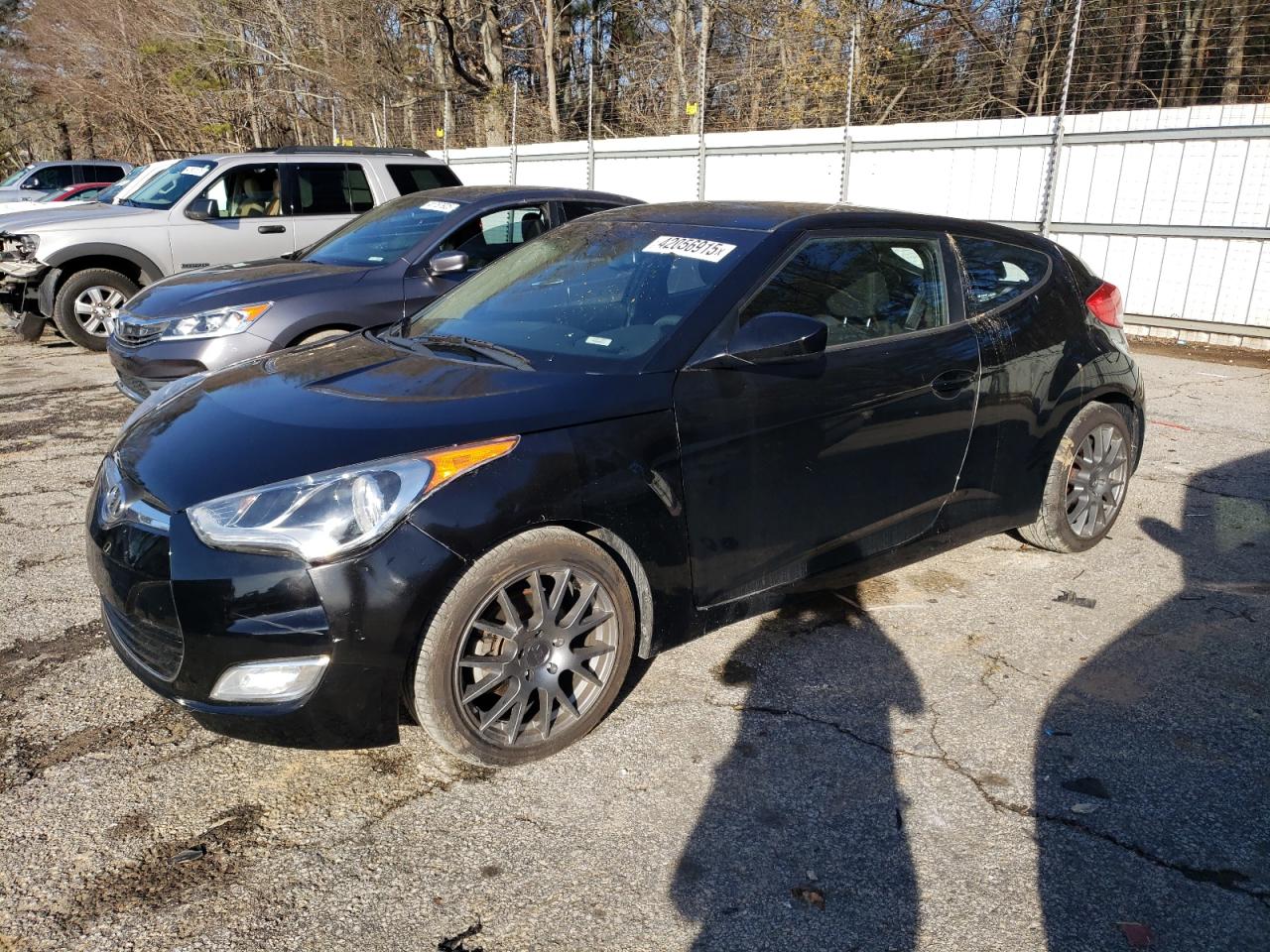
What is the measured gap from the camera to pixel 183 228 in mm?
9375

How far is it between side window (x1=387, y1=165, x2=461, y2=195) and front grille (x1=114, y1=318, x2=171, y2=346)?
381 cm

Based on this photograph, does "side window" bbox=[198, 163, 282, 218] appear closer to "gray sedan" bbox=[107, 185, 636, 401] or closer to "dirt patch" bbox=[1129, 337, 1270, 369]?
"gray sedan" bbox=[107, 185, 636, 401]

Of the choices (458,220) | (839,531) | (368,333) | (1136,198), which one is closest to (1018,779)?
(839,531)

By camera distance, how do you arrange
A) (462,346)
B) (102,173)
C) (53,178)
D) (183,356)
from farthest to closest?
(102,173) < (53,178) < (183,356) < (462,346)

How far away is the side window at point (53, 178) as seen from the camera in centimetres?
1972

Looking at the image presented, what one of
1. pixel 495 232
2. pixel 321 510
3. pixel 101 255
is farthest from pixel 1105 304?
pixel 101 255

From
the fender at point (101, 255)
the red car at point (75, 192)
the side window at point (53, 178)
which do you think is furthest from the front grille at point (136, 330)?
the side window at point (53, 178)

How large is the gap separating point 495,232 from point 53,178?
57.4 feet

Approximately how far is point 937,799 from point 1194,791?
2.47ft

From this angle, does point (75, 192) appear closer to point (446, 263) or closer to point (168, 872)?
point (446, 263)

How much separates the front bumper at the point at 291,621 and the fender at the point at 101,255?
7657mm

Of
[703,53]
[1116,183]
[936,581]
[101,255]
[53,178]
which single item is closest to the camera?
[936,581]

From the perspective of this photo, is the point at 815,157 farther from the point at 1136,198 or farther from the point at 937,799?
the point at 937,799

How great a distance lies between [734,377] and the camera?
3201 mm
